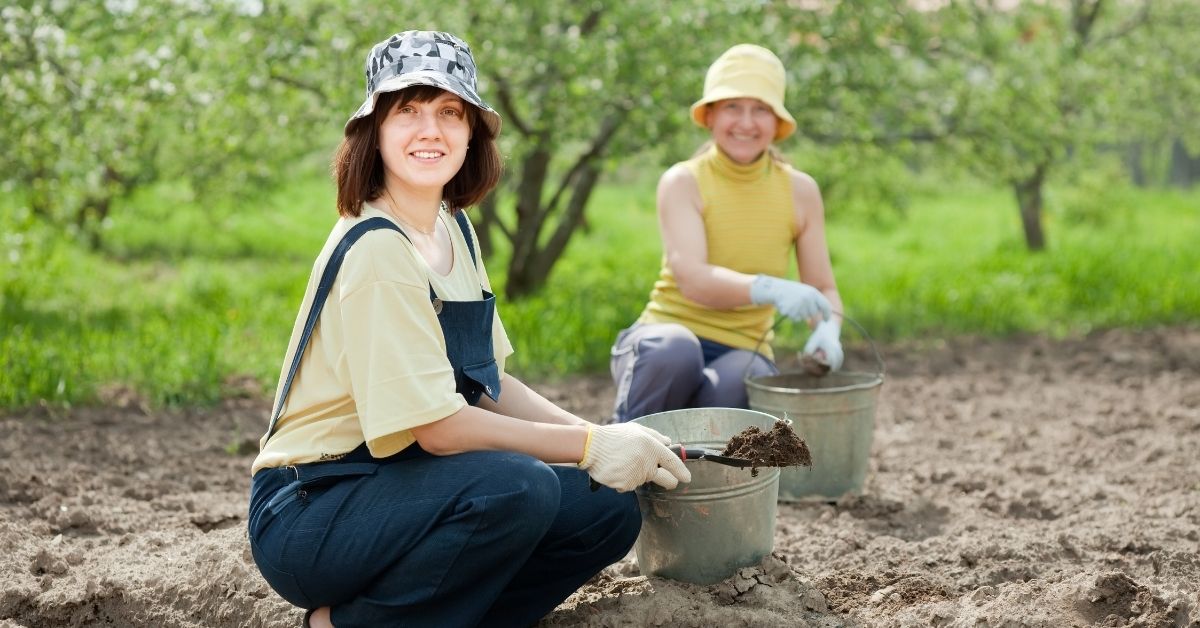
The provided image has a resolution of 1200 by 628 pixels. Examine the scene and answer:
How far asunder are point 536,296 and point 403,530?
4.77 meters

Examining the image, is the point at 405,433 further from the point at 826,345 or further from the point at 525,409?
the point at 826,345

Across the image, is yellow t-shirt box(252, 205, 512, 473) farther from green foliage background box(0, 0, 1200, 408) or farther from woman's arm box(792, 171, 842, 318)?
green foliage background box(0, 0, 1200, 408)

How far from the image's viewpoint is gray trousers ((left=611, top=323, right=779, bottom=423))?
11.3 feet

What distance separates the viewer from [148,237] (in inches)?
374

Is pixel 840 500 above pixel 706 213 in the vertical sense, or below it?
below

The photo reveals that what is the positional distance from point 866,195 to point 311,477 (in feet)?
21.6

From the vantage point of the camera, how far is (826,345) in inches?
137

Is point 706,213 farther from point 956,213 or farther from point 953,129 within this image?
point 956,213

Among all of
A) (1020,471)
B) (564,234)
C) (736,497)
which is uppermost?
(564,234)

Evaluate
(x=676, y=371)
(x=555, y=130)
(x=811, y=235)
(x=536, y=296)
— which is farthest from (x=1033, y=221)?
(x=676, y=371)

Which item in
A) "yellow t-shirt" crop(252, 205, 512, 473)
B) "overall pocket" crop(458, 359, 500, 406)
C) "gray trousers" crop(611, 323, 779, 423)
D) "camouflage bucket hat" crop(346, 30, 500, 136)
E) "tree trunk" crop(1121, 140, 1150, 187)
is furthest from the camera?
"tree trunk" crop(1121, 140, 1150, 187)

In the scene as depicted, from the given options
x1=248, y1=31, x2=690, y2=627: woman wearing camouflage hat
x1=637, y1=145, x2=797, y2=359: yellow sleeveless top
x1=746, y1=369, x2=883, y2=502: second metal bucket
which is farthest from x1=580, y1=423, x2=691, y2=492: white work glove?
x1=637, y1=145, x2=797, y2=359: yellow sleeveless top

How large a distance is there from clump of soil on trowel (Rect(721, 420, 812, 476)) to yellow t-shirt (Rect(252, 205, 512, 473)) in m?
0.71

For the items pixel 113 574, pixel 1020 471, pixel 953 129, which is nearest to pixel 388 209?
pixel 113 574
